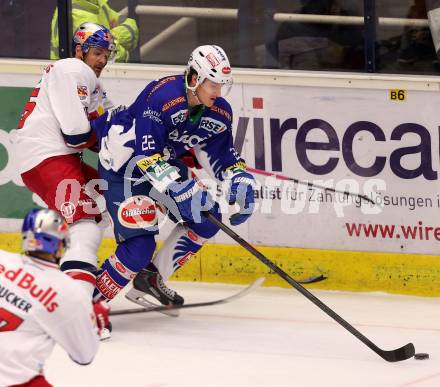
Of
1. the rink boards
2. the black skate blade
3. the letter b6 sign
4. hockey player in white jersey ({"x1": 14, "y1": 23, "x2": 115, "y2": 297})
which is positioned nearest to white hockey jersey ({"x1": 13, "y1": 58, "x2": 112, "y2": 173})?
hockey player in white jersey ({"x1": 14, "y1": 23, "x2": 115, "y2": 297})

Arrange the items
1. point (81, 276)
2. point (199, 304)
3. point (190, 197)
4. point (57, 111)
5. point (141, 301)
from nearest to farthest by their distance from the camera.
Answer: point (81, 276)
point (190, 197)
point (57, 111)
point (141, 301)
point (199, 304)

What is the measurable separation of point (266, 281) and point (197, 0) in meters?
1.40

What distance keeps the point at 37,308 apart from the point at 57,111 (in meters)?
2.17

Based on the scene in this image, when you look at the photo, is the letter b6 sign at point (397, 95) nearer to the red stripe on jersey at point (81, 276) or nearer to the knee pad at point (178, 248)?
the knee pad at point (178, 248)

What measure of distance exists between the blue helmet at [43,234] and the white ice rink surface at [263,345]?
126 centimetres

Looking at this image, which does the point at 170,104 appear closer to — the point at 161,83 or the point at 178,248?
the point at 161,83

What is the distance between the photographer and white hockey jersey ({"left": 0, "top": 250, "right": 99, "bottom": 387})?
10.5 feet

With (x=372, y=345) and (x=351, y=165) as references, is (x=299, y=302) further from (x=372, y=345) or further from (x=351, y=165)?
(x=372, y=345)

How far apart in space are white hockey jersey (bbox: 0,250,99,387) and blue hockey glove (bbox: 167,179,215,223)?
6.16 feet

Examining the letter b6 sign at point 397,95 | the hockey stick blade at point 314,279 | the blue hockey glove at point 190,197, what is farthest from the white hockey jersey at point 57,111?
the letter b6 sign at point 397,95

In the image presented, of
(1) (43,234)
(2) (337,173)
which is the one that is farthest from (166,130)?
(1) (43,234)

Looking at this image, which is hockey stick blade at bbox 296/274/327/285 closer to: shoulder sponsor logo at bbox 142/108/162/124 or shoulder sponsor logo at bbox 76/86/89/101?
shoulder sponsor logo at bbox 142/108/162/124

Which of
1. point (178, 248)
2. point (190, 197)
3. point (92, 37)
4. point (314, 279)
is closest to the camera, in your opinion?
point (190, 197)

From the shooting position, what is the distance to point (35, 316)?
126 inches
